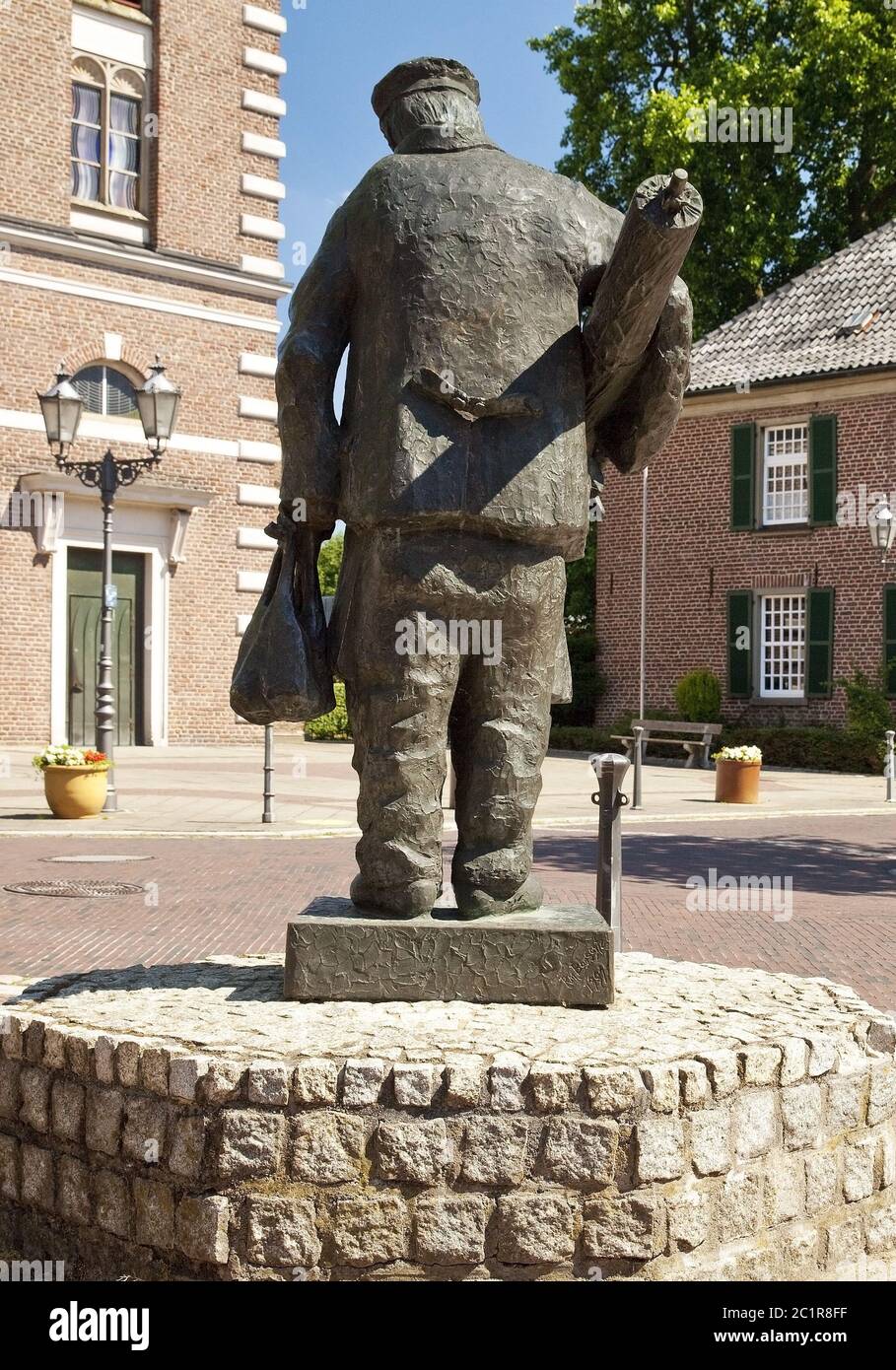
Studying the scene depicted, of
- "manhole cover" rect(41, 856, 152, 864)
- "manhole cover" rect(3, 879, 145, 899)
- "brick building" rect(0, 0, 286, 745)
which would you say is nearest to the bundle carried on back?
"manhole cover" rect(3, 879, 145, 899)

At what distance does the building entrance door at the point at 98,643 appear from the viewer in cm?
2102

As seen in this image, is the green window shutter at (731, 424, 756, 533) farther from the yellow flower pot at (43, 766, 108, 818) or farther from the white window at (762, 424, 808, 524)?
the yellow flower pot at (43, 766, 108, 818)

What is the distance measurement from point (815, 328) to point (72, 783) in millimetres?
18234

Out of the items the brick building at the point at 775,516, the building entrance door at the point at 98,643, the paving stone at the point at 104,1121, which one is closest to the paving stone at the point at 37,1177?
the paving stone at the point at 104,1121

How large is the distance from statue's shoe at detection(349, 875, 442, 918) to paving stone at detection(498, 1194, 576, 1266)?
97cm

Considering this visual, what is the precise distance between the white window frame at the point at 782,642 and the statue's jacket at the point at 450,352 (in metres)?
22.3

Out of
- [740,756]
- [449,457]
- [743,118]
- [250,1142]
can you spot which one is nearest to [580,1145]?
[250,1142]

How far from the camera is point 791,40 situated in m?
29.3

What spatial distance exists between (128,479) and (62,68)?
9088mm

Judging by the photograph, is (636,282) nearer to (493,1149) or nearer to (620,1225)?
(493,1149)

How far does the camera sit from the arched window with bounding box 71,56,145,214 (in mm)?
21000
